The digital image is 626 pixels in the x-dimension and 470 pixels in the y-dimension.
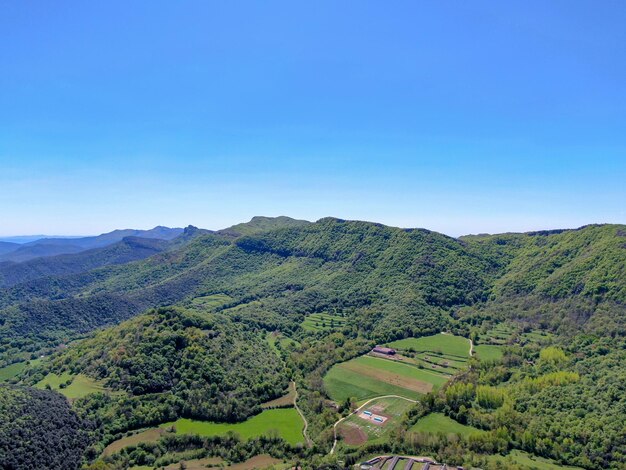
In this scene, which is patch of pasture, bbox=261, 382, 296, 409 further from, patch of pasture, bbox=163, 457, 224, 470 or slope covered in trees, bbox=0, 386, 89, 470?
slope covered in trees, bbox=0, 386, 89, 470

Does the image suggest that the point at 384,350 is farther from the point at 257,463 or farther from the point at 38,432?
the point at 38,432

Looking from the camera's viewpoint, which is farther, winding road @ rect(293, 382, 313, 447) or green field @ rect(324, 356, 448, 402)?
green field @ rect(324, 356, 448, 402)

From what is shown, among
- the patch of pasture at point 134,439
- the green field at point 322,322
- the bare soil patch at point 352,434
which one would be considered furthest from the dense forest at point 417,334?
the green field at point 322,322

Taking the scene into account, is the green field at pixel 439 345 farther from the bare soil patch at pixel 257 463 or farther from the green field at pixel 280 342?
the bare soil patch at pixel 257 463

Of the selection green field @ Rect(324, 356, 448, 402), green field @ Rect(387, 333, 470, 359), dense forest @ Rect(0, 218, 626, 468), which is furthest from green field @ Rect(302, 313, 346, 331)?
green field @ Rect(324, 356, 448, 402)

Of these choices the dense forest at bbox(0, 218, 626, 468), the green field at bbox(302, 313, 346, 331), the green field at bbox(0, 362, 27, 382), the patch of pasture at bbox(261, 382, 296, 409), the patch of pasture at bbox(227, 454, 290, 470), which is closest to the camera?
the patch of pasture at bbox(227, 454, 290, 470)

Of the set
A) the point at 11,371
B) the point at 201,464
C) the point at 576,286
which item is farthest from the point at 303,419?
the point at 576,286
